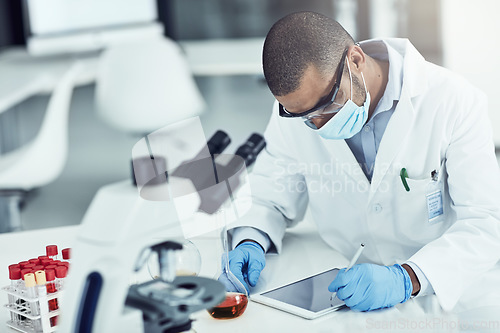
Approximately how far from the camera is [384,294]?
1.22 m

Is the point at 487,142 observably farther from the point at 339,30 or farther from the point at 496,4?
the point at 496,4

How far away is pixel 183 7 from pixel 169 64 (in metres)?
1.52

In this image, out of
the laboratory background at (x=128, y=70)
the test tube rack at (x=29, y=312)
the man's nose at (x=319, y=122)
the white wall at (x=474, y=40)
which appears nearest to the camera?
the test tube rack at (x=29, y=312)

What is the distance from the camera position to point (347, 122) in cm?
147

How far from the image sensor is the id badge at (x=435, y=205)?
1.51 meters

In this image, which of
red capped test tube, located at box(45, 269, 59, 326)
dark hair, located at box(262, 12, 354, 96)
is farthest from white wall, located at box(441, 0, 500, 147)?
red capped test tube, located at box(45, 269, 59, 326)

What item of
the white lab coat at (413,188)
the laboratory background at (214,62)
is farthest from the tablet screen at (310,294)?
the laboratory background at (214,62)

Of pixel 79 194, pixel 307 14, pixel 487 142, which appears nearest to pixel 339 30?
pixel 307 14

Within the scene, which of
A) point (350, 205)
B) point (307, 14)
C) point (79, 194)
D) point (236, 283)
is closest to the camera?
point (236, 283)

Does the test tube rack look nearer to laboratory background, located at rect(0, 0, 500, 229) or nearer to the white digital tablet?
the white digital tablet

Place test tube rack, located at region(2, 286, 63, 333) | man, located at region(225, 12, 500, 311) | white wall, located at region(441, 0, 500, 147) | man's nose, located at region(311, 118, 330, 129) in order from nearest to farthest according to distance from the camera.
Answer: test tube rack, located at region(2, 286, 63, 333) → man, located at region(225, 12, 500, 311) → man's nose, located at region(311, 118, 330, 129) → white wall, located at region(441, 0, 500, 147)

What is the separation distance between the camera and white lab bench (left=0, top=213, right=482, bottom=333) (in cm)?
117

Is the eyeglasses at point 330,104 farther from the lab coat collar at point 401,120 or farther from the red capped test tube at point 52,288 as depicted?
the red capped test tube at point 52,288

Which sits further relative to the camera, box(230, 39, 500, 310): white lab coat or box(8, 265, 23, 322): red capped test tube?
box(230, 39, 500, 310): white lab coat
